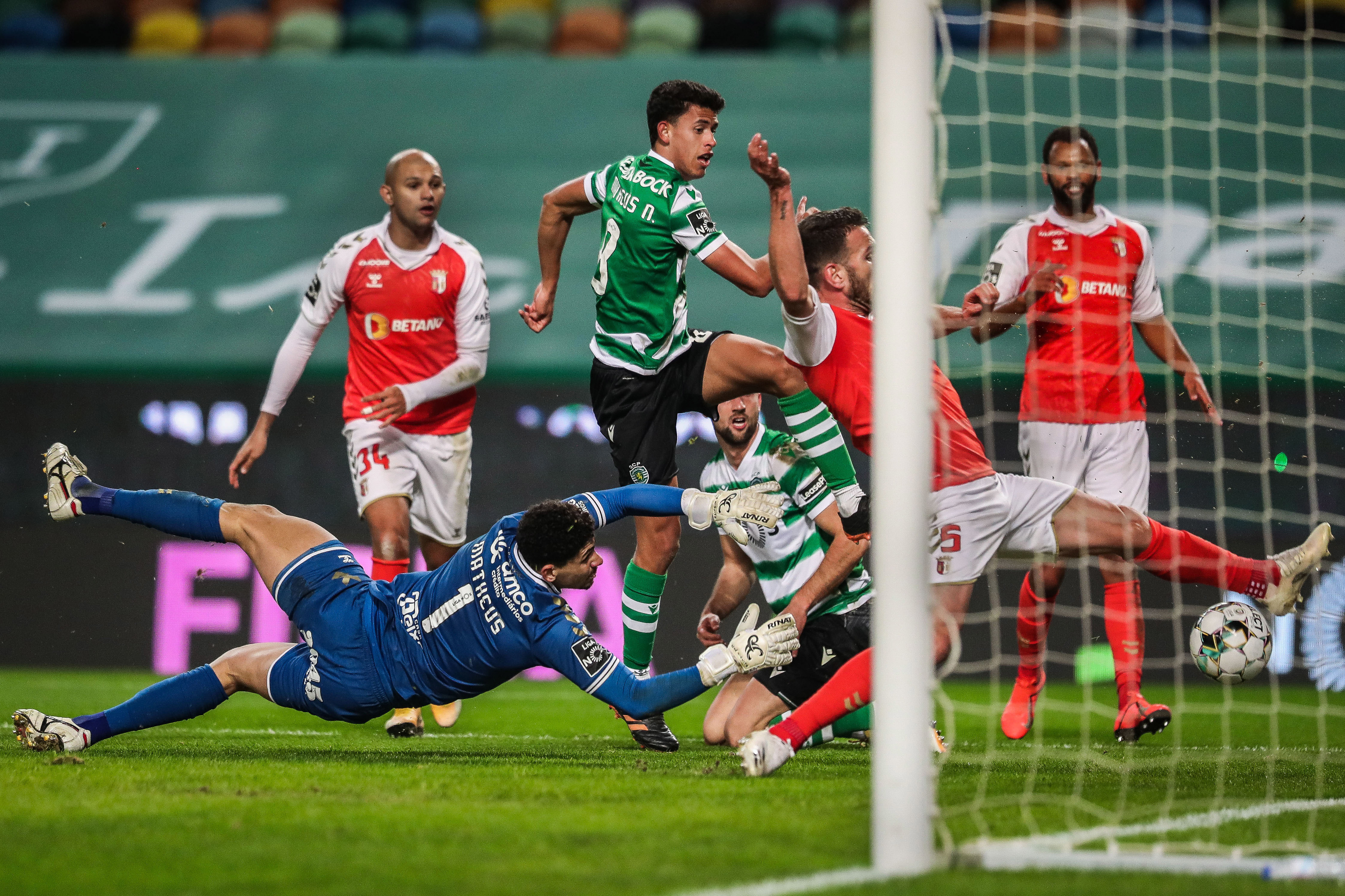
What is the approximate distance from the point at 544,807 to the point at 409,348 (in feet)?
10.6

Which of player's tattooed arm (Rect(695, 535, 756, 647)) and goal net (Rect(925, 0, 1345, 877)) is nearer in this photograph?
player's tattooed arm (Rect(695, 535, 756, 647))

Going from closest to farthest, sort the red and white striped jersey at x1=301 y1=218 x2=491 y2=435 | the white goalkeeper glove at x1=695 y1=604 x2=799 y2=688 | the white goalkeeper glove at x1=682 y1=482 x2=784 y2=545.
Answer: the white goalkeeper glove at x1=695 y1=604 x2=799 y2=688 < the white goalkeeper glove at x1=682 y1=482 x2=784 y2=545 < the red and white striped jersey at x1=301 y1=218 x2=491 y2=435

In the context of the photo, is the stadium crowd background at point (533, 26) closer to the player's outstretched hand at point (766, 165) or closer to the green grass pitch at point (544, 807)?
the green grass pitch at point (544, 807)

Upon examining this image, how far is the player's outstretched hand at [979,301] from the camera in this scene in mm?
4750

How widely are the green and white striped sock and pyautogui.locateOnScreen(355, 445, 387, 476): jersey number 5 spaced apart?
54.6 inches

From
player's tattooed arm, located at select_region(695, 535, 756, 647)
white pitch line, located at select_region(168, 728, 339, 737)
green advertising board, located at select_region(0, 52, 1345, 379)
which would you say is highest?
green advertising board, located at select_region(0, 52, 1345, 379)

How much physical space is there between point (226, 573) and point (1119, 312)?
6125 millimetres

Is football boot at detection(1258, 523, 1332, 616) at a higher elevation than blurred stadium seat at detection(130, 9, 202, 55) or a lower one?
lower

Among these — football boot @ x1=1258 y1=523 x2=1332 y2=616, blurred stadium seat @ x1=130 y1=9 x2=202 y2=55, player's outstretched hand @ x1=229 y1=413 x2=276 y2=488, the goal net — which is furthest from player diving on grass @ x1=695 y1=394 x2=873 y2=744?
blurred stadium seat @ x1=130 y1=9 x2=202 y2=55

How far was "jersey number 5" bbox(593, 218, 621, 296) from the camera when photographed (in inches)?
216

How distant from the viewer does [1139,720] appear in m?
5.16

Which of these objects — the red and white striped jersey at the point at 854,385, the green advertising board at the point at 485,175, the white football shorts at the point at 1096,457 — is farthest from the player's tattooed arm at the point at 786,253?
the green advertising board at the point at 485,175

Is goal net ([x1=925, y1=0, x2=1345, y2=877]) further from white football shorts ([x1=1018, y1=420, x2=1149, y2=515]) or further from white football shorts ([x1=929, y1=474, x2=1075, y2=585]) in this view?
white football shorts ([x1=929, y1=474, x2=1075, y2=585])

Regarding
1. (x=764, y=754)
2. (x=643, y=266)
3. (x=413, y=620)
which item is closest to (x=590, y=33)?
(x=643, y=266)
